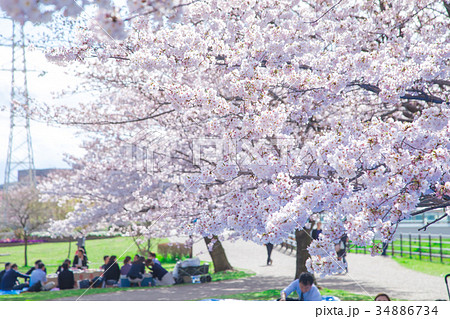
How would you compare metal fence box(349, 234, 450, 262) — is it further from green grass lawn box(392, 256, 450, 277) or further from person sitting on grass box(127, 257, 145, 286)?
person sitting on grass box(127, 257, 145, 286)

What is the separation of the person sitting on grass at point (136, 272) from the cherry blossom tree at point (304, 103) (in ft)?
16.9

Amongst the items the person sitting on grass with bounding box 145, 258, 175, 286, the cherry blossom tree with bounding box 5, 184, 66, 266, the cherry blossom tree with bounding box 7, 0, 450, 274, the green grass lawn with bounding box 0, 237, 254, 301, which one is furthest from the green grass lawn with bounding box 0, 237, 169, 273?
the cherry blossom tree with bounding box 7, 0, 450, 274

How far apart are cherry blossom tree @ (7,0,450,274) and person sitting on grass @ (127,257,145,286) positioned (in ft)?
16.9

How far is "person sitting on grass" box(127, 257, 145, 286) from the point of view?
13898 mm

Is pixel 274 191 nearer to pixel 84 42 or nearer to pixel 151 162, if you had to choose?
pixel 84 42

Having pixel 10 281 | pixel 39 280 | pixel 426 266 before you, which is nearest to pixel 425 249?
pixel 426 266

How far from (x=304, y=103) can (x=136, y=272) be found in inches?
360

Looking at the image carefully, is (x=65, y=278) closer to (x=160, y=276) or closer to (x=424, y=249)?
(x=160, y=276)

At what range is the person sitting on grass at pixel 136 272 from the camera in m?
Result: 13.9

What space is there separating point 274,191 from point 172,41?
2.64 metres

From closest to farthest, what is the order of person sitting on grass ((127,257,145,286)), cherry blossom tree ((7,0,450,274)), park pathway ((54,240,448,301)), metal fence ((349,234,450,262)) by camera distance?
cherry blossom tree ((7,0,450,274)) → park pathway ((54,240,448,301)) → person sitting on grass ((127,257,145,286)) → metal fence ((349,234,450,262))

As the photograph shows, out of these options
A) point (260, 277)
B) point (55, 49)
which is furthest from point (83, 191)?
point (55, 49)

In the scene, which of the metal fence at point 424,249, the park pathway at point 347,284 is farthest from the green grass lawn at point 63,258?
the metal fence at point 424,249

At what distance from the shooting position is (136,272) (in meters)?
13.9
